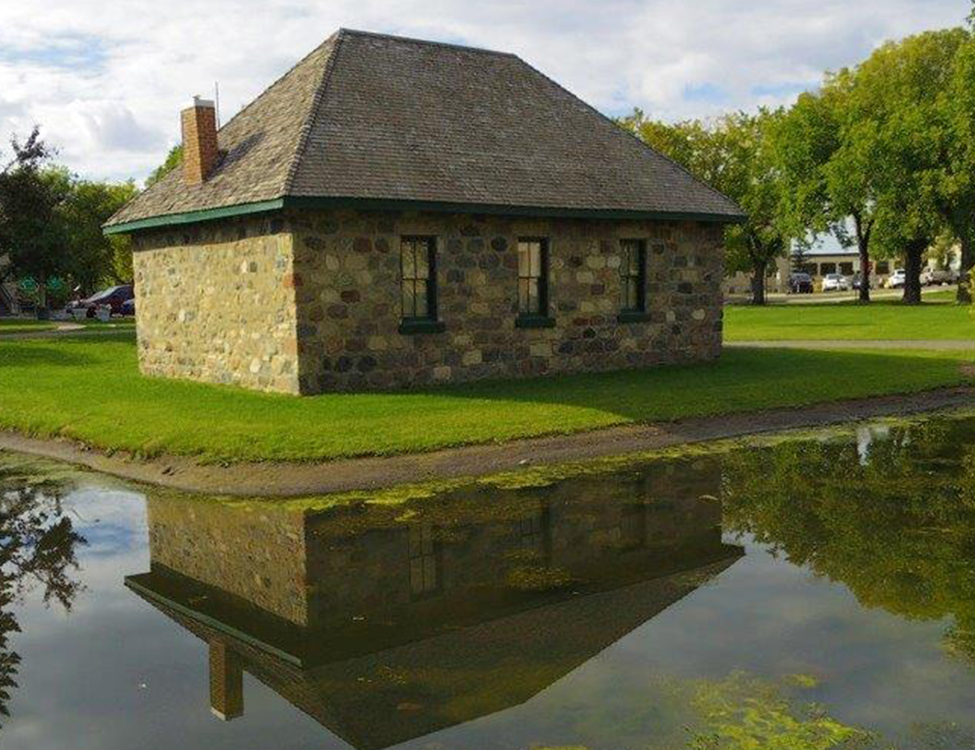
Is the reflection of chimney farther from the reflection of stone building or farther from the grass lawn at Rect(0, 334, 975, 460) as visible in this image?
the grass lawn at Rect(0, 334, 975, 460)

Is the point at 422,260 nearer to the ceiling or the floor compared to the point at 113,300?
nearer to the ceiling

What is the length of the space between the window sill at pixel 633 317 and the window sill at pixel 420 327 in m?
4.46

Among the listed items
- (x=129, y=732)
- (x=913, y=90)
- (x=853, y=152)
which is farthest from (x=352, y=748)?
(x=913, y=90)

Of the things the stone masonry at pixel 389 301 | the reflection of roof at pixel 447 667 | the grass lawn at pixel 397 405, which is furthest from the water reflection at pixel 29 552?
the stone masonry at pixel 389 301

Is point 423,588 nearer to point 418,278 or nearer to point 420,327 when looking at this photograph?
point 420,327

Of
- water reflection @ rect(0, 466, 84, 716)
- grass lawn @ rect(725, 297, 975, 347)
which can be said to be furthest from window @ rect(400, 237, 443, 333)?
A: grass lawn @ rect(725, 297, 975, 347)

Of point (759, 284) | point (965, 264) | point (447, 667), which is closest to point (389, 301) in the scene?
point (447, 667)

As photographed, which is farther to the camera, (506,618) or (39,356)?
(39,356)

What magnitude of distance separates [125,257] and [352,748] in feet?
256

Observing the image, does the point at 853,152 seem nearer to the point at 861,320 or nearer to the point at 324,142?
the point at 861,320

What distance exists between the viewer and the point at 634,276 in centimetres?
2136

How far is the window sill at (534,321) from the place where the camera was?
19.4m

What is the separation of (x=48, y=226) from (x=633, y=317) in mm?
33871

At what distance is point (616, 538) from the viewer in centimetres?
922
